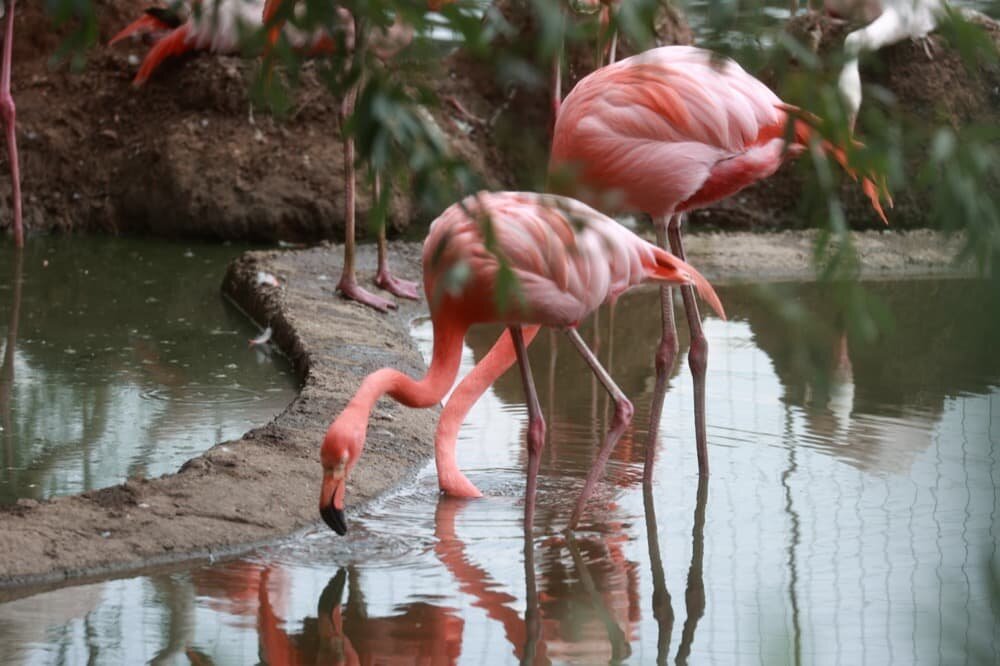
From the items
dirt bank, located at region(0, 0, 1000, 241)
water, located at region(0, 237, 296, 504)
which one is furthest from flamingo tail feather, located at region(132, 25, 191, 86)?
water, located at region(0, 237, 296, 504)

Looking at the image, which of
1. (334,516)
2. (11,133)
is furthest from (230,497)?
(11,133)

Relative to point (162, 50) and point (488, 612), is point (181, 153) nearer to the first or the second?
point (162, 50)

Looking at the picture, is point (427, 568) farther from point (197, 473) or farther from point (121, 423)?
point (121, 423)

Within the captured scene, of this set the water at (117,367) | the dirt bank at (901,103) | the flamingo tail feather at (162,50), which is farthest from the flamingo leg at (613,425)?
the flamingo tail feather at (162,50)

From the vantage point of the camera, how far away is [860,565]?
3121 mm

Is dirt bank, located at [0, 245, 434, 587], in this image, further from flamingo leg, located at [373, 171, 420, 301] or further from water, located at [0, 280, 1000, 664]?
flamingo leg, located at [373, 171, 420, 301]

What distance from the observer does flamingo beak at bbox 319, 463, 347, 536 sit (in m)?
2.90

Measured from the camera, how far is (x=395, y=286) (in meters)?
6.03

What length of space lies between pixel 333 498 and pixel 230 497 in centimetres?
58

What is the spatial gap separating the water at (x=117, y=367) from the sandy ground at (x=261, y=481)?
0.63ft

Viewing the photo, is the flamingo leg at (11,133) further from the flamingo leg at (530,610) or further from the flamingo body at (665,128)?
the flamingo leg at (530,610)

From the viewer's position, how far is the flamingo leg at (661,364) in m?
3.71

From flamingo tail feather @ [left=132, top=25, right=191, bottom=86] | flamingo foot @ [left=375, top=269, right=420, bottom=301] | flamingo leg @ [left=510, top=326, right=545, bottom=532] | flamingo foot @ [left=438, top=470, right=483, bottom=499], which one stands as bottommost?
flamingo foot @ [left=375, top=269, right=420, bottom=301]

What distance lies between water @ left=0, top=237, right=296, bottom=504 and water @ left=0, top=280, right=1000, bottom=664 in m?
0.79
